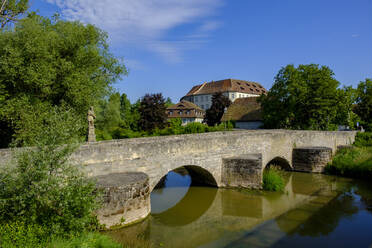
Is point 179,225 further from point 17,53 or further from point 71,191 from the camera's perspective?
point 17,53

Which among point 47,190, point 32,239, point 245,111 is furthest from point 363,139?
point 32,239

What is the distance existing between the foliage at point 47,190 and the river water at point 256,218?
222cm

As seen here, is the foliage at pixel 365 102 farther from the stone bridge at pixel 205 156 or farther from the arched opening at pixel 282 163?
the arched opening at pixel 282 163

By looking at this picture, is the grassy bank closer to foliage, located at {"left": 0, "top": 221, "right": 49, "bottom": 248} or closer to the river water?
the river water

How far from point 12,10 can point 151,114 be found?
15887mm

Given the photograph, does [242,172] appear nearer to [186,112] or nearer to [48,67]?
[48,67]

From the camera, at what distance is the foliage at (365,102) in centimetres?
3187

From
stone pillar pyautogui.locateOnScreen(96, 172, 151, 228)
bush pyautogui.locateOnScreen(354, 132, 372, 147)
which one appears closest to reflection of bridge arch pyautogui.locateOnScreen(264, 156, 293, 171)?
bush pyautogui.locateOnScreen(354, 132, 372, 147)

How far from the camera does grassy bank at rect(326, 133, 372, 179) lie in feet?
53.0

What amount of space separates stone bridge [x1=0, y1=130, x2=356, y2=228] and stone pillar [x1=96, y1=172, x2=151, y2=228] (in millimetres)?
39

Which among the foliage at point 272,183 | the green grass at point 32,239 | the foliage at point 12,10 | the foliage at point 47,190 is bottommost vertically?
the foliage at point 272,183

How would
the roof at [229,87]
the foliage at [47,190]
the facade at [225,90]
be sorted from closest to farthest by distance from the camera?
the foliage at [47,190] < the facade at [225,90] < the roof at [229,87]

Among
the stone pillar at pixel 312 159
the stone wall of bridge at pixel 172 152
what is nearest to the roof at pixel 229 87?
the stone pillar at pixel 312 159

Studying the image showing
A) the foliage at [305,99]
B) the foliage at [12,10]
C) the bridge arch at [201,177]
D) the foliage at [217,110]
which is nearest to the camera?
the bridge arch at [201,177]
